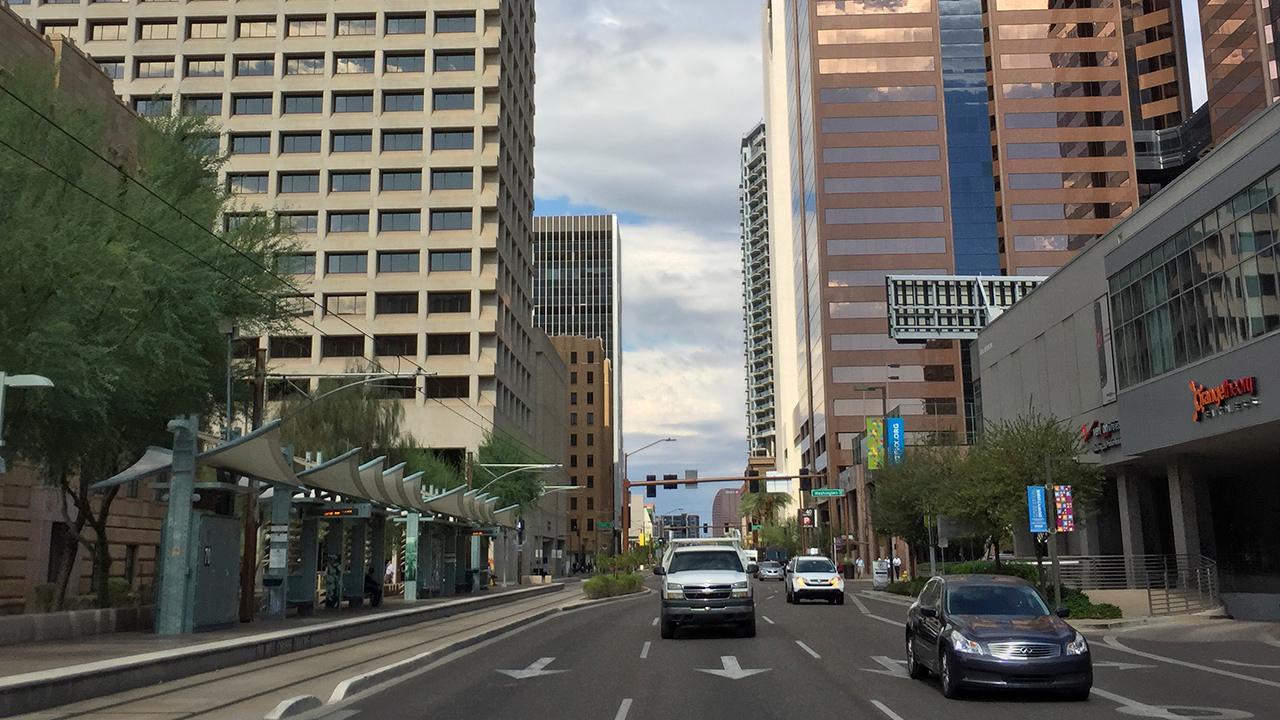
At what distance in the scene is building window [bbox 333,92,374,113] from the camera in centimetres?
8281

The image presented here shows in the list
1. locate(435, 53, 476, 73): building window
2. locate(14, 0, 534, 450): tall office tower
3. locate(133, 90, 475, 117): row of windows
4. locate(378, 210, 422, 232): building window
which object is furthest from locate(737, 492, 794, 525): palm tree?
locate(435, 53, 476, 73): building window

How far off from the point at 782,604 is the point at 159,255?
26.2 metres

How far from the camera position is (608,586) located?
162 feet

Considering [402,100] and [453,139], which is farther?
[402,100]

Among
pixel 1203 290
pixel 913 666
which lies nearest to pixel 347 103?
pixel 1203 290

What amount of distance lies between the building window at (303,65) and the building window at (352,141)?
19.6 feet

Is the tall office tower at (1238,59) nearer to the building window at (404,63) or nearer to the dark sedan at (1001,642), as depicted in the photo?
the building window at (404,63)

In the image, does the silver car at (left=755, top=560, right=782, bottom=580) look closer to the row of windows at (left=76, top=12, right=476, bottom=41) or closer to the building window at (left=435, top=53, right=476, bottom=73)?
the building window at (left=435, top=53, right=476, bottom=73)

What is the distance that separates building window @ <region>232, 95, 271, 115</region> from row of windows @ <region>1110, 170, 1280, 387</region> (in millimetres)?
69020

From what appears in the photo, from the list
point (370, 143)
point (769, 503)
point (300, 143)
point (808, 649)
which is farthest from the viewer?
point (769, 503)

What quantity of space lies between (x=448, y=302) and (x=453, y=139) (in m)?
13.3

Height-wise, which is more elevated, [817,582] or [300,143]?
[300,143]

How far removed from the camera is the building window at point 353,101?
272 ft

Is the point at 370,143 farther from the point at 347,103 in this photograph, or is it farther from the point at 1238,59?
the point at 1238,59
